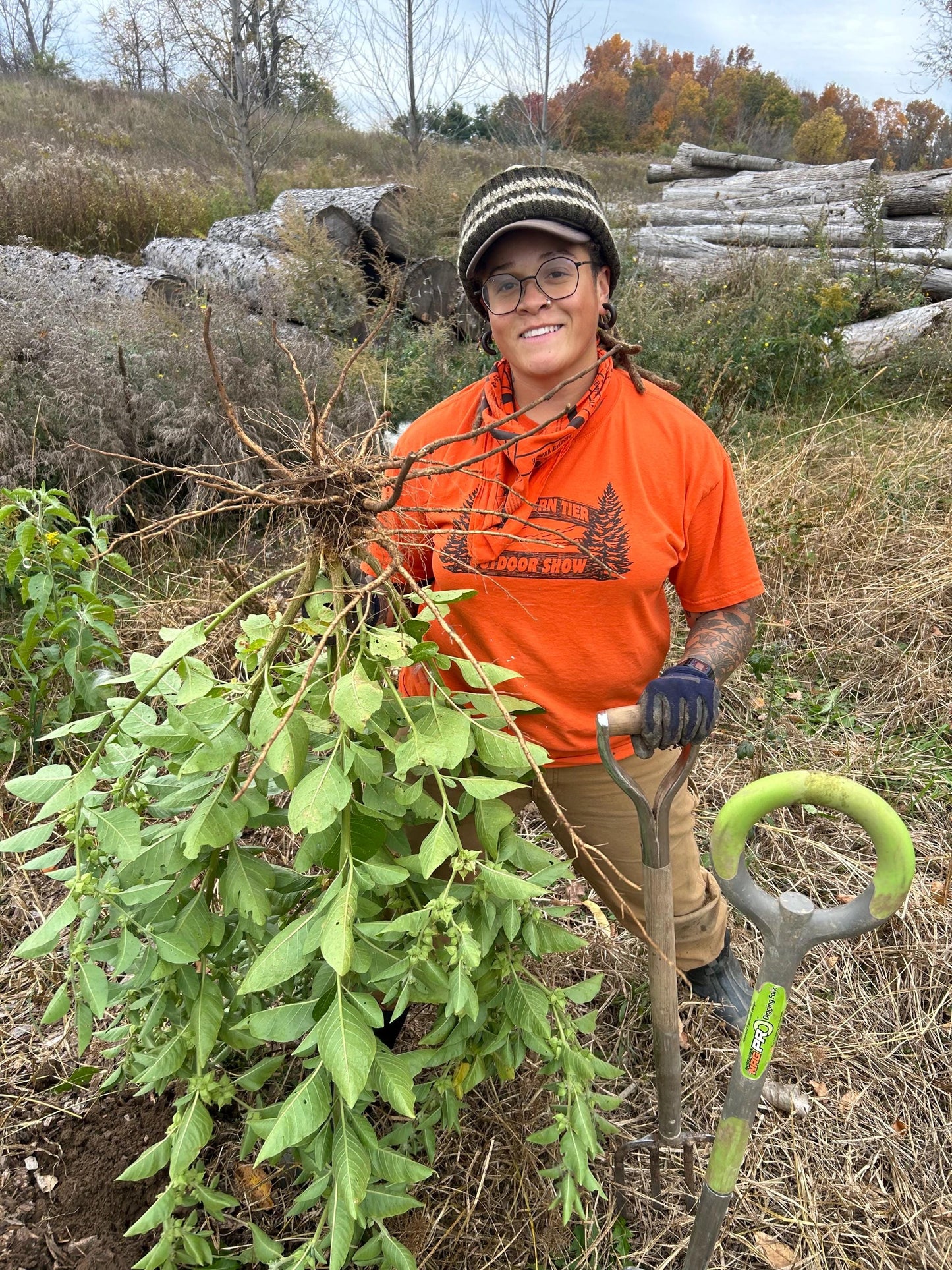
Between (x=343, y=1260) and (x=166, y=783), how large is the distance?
78 centimetres

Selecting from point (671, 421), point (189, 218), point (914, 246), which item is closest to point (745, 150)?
point (914, 246)

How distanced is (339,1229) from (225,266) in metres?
6.80

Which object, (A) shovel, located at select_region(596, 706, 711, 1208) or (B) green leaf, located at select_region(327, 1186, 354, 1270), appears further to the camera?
Result: (A) shovel, located at select_region(596, 706, 711, 1208)

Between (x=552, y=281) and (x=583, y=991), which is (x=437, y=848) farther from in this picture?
(x=552, y=281)

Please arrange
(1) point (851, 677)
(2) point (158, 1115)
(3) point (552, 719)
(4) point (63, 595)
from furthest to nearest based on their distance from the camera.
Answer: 1. (1) point (851, 677)
2. (4) point (63, 595)
3. (2) point (158, 1115)
4. (3) point (552, 719)

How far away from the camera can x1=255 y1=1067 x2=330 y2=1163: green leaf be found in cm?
105

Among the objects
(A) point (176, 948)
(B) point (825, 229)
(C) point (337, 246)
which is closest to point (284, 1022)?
(A) point (176, 948)

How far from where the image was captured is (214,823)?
1.18m

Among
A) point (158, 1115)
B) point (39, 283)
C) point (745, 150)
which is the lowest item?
point (158, 1115)

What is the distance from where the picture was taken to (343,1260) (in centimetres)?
111

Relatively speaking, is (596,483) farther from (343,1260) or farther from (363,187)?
(363,187)

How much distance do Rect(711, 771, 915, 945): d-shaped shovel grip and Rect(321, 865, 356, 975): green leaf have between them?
53 centimetres

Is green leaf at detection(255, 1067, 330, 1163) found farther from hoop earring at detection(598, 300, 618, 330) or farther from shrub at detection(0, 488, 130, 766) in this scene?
hoop earring at detection(598, 300, 618, 330)

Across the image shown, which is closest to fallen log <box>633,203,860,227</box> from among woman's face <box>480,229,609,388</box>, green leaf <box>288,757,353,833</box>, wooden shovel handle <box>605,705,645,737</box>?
woman's face <box>480,229,609,388</box>
